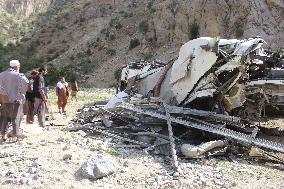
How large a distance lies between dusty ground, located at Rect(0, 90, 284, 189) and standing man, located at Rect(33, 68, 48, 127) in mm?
1402

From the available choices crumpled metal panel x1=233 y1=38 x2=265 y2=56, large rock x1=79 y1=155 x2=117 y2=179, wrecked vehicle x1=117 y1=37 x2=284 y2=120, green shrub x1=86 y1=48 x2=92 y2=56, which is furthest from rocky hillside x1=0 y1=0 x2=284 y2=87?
large rock x1=79 y1=155 x2=117 y2=179

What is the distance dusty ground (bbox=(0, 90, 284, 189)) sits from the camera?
269 inches

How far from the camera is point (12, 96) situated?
822 cm

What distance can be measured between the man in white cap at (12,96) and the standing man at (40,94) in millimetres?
1667

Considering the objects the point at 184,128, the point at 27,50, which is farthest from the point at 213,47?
the point at 27,50

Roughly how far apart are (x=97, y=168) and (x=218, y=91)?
3.92 metres

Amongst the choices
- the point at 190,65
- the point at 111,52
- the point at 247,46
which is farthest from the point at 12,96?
the point at 111,52

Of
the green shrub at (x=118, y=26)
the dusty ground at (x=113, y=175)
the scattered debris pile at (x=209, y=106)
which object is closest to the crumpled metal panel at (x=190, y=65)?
the scattered debris pile at (x=209, y=106)

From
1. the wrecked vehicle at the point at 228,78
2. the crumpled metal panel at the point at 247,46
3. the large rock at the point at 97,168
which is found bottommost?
the large rock at the point at 97,168

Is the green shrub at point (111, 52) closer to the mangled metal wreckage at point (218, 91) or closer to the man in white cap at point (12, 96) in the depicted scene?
the mangled metal wreckage at point (218, 91)

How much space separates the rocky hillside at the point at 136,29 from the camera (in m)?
32.0

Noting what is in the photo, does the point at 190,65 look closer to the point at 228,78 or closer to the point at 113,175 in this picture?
the point at 228,78

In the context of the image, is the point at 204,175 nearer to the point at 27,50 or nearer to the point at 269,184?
the point at 269,184

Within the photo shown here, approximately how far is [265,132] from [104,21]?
3612 cm
